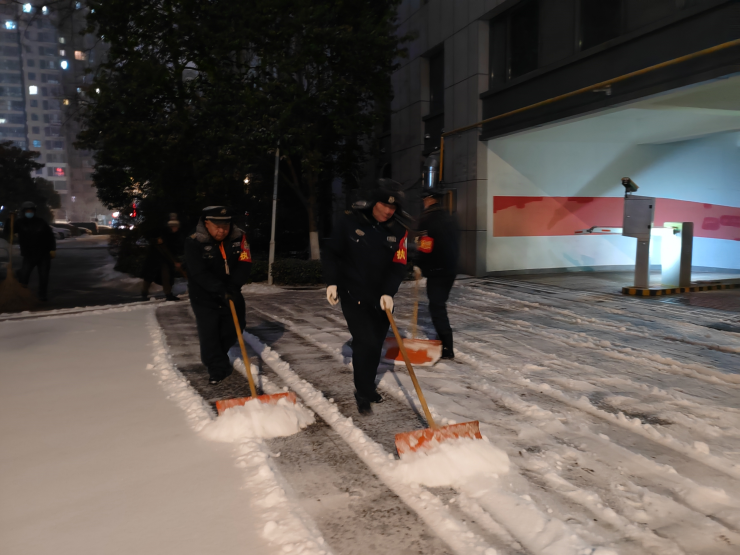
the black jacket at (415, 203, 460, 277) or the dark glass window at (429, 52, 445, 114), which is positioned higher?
the dark glass window at (429, 52, 445, 114)

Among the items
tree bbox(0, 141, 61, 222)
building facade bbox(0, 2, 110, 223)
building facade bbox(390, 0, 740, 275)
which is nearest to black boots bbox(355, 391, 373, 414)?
building facade bbox(390, 0, 740, 275)

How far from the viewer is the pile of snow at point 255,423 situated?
3.80m

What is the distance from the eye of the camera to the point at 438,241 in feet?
18.4

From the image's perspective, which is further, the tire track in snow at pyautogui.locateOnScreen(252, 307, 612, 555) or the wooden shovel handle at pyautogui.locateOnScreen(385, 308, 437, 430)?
the wooden shovel handle at pyautogui.locateOnScreen(385, 308, 437, 430)

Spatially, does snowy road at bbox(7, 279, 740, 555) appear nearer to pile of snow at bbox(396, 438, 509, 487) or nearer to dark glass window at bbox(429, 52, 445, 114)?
pile of snow at bbox(396, 438, 509, 487)

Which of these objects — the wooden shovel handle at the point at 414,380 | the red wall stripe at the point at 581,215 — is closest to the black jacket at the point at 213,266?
the wooden shovel handle at the point at 414,380

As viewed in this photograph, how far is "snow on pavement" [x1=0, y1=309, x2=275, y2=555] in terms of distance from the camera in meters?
2.61

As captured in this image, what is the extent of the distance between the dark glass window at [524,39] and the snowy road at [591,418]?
22.5ft

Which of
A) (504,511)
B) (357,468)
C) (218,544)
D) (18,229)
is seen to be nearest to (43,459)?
(218,544)

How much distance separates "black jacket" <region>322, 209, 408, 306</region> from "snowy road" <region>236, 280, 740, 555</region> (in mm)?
1020

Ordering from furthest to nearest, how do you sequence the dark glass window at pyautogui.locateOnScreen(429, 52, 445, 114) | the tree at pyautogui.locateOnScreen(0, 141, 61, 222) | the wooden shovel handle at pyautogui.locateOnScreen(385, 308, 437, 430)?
the tree at pyautogui.locateOnScreen(0, 141, 61, 222)
the dark glass window at pyautogui.locateOnScreen(429, 52, 445, 114)
the wooden shovel handle at pyautogui.locateOnScreen(385, 308, 437, 430)

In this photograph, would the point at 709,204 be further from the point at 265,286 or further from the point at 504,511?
the point at 504,511

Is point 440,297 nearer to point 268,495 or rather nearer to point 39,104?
point 268,495

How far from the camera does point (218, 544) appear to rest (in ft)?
8.41
